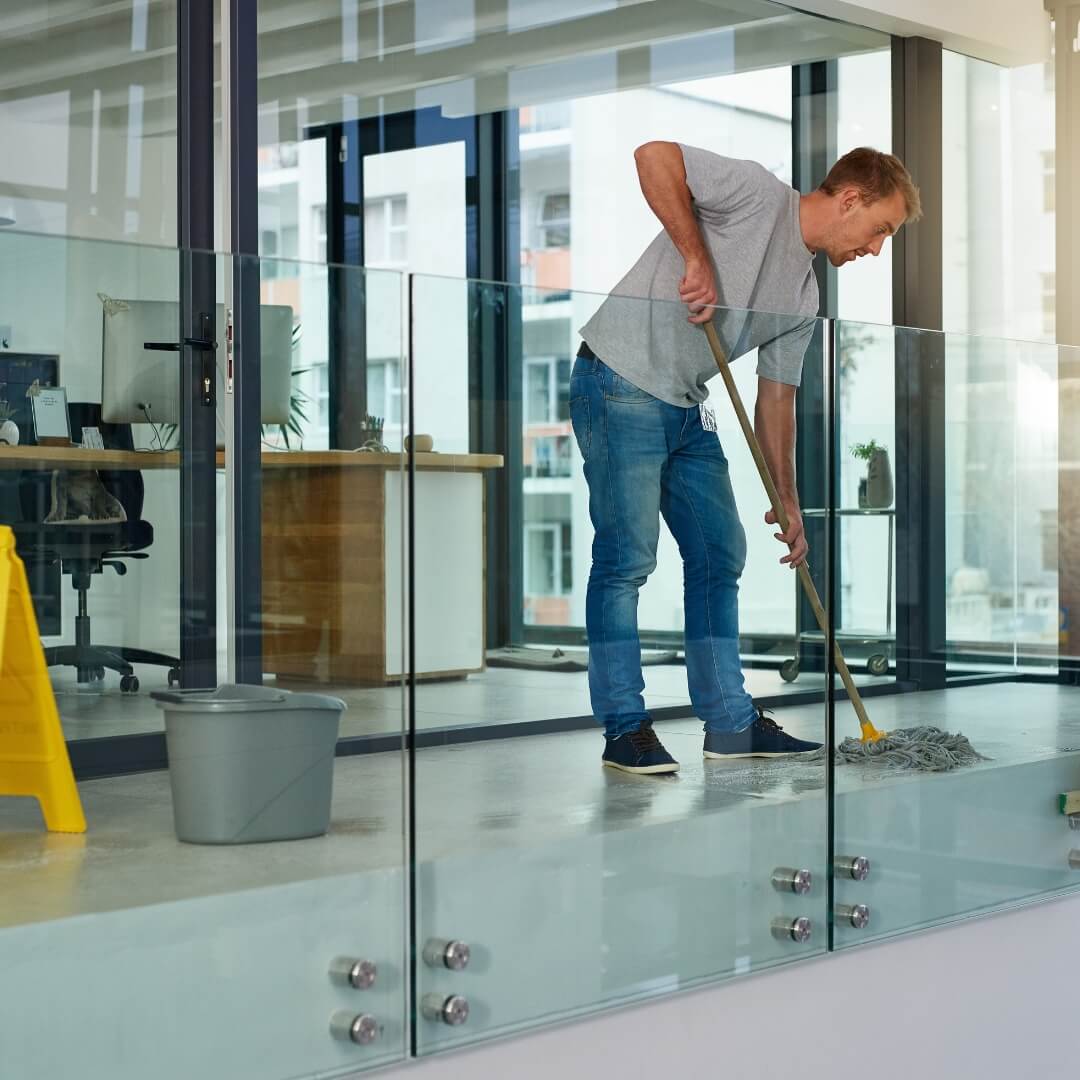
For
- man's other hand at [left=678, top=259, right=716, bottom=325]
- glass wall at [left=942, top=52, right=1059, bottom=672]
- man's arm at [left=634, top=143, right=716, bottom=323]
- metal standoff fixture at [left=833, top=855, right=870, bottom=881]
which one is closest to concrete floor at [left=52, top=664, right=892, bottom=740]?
metal standoff fixture at [left=833, top=855, right=870, bottom=881]

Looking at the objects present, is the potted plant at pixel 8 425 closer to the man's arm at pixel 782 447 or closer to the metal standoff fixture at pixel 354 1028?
the metal standoff fixture at pixel 354 1028

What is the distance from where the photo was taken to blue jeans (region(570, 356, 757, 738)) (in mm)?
2762

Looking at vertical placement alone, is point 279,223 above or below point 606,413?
above

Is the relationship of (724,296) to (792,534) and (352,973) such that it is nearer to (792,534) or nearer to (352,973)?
(792,534)

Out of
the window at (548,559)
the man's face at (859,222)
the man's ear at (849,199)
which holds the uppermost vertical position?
the man's ear at (849,199)

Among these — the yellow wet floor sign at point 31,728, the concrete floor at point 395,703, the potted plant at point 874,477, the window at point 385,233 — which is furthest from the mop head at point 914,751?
the window at point 385,233

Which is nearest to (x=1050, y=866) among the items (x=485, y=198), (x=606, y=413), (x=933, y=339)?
(x=933, y=339)

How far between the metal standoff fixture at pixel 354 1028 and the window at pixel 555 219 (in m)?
2.44

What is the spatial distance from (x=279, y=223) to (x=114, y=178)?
0.49 metres

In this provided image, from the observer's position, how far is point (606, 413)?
2783mm

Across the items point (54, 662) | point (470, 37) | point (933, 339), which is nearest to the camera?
point (54, 662)

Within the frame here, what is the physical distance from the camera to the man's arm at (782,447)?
2.94 meters

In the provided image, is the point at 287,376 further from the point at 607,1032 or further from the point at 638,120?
the point at 638,120

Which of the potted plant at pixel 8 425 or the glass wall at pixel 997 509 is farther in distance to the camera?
the glass wall at pixel 997 509
